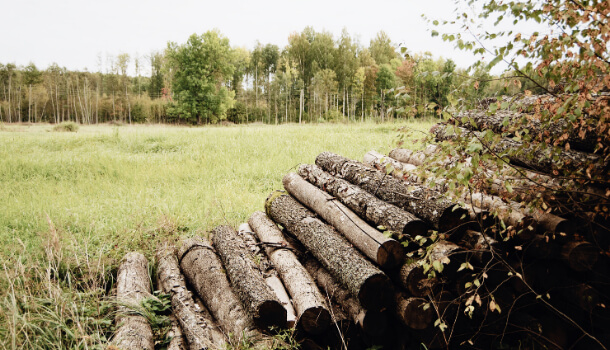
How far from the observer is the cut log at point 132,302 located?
3.25 meters

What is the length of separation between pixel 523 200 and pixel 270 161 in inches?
334

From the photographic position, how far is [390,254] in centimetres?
355

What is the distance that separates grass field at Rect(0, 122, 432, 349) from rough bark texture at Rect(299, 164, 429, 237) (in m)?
0.77

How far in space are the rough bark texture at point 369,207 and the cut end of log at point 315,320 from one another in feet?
3.57

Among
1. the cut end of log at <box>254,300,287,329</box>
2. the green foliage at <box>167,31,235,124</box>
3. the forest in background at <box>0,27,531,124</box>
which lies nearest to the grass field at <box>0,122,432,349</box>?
the cut end of log at <box>254,300,287,329</box>

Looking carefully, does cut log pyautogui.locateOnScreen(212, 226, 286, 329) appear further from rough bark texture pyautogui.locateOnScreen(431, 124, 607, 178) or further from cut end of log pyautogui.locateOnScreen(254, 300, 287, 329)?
rough bark texture pyautogui.locateOnScreen(431, 124, 607, 178)

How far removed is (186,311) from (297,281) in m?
1.26

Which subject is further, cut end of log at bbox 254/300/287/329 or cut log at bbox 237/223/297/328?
cut log at bbox 237/223/297/328

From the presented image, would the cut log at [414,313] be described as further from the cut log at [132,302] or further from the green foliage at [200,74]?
the green foliage at [200,74]

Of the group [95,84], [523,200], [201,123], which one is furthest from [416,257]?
[95,84]

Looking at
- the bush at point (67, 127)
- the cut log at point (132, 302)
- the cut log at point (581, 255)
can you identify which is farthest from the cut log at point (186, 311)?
the bush at point (67, 127)

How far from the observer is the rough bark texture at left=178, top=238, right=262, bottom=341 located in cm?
358

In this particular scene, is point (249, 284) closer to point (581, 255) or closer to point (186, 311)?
point (186, 311)

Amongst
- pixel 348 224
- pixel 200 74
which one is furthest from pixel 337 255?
pixel 200 74
